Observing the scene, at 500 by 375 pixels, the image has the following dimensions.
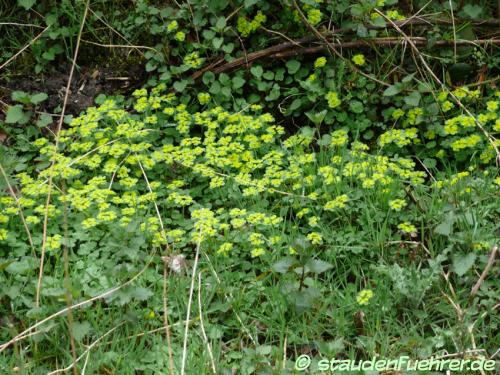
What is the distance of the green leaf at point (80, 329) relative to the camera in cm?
309

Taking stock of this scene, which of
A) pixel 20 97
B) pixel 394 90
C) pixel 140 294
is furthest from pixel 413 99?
pixel 20 97

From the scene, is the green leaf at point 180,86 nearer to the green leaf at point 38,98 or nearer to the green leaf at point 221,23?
the green leaf at point 221,23

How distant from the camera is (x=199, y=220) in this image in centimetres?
377

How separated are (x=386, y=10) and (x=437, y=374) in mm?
2772

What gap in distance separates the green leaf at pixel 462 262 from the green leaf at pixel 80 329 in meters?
1.61

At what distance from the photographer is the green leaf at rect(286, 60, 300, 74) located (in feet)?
15.7

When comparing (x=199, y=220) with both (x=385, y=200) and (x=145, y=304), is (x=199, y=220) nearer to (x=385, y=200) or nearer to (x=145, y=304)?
(x=145, y=304)

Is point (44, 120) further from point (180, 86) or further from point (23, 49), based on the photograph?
point (180, 86)

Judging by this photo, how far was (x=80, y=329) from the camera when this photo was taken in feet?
10.3

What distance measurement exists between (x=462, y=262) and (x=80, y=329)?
1687 millimetres

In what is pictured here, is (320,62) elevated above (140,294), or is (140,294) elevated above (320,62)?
(320,62)

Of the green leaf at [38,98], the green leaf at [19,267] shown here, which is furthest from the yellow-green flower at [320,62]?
the green leaf at [19,267]

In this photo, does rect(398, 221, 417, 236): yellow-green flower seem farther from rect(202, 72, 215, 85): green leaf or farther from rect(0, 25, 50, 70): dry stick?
rect(0, 25, 50, 70): dry stick

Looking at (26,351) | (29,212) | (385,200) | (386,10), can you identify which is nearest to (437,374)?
(385,200)
